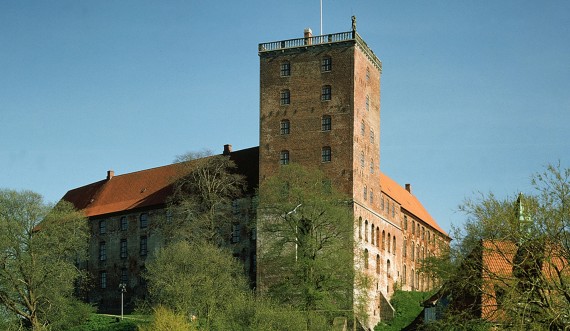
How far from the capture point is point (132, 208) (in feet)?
237

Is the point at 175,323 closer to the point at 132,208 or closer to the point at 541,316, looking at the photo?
the point at 541,316

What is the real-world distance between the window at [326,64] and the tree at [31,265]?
59.6 ft

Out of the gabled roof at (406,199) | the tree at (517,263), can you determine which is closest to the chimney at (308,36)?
the gabled roof at (406,199)

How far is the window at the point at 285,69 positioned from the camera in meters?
61.7

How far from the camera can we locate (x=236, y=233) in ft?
211

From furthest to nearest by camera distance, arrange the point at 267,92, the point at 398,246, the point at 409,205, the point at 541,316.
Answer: the point at 409,205
the point at 398,246
the point at 267,92
the point at 541,316

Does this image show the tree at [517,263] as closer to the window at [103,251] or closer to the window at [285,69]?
the window at [285,69]

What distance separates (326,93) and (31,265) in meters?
19.3

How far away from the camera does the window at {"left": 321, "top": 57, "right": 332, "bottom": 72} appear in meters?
60.8

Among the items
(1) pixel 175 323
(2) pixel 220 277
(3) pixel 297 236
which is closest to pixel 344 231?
(3) pixel 297 236

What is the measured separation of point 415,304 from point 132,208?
20283 mm

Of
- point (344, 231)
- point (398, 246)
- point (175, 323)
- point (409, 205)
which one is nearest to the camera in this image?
point (175, 323)

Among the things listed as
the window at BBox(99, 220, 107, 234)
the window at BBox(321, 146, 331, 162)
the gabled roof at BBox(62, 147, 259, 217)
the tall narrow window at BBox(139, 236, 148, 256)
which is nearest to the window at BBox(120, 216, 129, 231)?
the gabled roof at BBox(62, 147, 259, 217)

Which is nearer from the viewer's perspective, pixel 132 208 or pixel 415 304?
pixel 415 304
